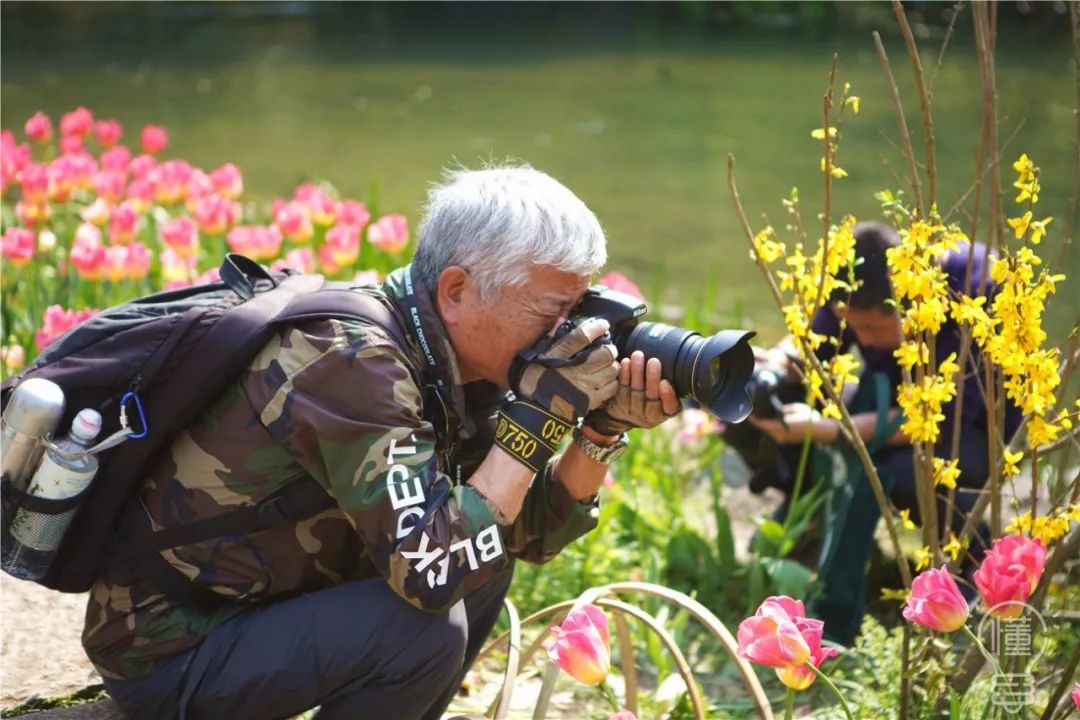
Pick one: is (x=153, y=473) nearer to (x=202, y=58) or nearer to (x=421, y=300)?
(x=421, y=300)

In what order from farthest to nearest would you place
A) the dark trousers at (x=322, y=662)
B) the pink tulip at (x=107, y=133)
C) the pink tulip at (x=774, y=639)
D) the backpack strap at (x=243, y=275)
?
the pink tulip at (x=107, y=133) < the backpack strap at (x=243, y=275) < the dark trousers at (x=322, y=662) < the pink tulip at (x=774, y=639)

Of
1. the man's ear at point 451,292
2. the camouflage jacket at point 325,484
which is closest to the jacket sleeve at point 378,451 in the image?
the camouflage jacket at point 325,484

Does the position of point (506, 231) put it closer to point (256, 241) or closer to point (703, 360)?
point (703, 360)

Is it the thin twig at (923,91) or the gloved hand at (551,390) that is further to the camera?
the thin twig at (923,91)


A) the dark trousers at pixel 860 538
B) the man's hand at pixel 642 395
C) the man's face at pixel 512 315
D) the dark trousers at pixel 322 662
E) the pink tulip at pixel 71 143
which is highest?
the man's face at pixel 512 315

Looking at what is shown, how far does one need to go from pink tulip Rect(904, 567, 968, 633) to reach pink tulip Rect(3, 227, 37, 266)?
104 inches

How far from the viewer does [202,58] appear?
1330cm

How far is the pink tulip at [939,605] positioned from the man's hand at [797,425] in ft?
4.71

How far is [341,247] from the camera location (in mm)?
3727

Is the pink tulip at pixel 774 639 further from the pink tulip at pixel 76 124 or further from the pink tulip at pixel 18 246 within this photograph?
the pink tulip at pixel 76 124

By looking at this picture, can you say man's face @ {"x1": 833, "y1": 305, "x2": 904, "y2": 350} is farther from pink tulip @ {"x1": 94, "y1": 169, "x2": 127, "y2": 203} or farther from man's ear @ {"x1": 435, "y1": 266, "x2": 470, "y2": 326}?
pink tulip @ {"x1": 94, "y1": 169, "x2": 127, "y2": 203}

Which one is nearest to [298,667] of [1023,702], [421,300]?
[421,300]

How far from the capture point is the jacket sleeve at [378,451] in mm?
1818

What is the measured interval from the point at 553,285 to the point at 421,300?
0.62 ft
